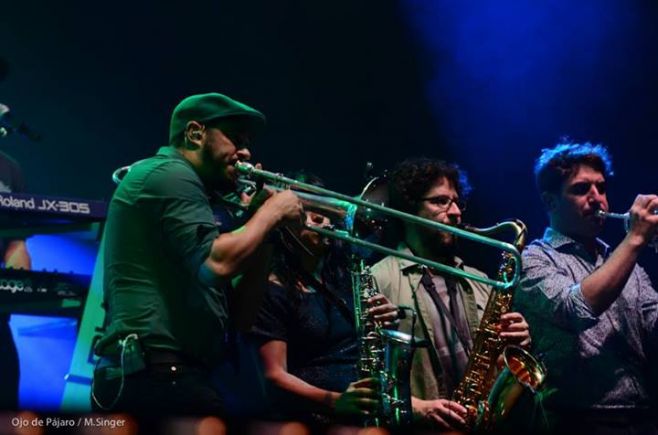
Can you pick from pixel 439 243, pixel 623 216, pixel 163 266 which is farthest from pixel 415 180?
pixel 163 266

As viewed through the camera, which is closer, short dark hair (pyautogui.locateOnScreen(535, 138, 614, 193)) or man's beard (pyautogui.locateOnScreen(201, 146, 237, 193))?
man's beard (pyautogui.locateOnScreen(201, 146, 237, 193))

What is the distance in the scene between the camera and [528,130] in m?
6.22

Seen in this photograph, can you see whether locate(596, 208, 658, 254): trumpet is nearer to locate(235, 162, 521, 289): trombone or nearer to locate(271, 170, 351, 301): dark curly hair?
locate(235, 162, 521, 289): trombone

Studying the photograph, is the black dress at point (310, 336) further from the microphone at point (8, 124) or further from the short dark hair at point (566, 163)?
the microphone at point (8, 124)

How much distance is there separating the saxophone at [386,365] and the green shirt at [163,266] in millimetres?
799

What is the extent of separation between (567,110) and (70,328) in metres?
3.45

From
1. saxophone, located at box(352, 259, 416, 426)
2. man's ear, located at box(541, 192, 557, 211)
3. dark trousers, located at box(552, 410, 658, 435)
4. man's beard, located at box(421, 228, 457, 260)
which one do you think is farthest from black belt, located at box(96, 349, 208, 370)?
man's ear, located at box(541, 192, 557, 211)

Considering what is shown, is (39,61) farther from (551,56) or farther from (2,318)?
(551,56)

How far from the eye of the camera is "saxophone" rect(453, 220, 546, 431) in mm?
4145

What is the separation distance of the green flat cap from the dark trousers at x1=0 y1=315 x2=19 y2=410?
138cm

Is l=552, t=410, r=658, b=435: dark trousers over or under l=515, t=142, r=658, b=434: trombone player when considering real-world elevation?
under

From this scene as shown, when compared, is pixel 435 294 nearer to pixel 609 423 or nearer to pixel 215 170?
pixel 609 423

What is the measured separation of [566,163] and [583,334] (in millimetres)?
869

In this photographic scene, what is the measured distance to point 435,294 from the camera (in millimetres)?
4184
